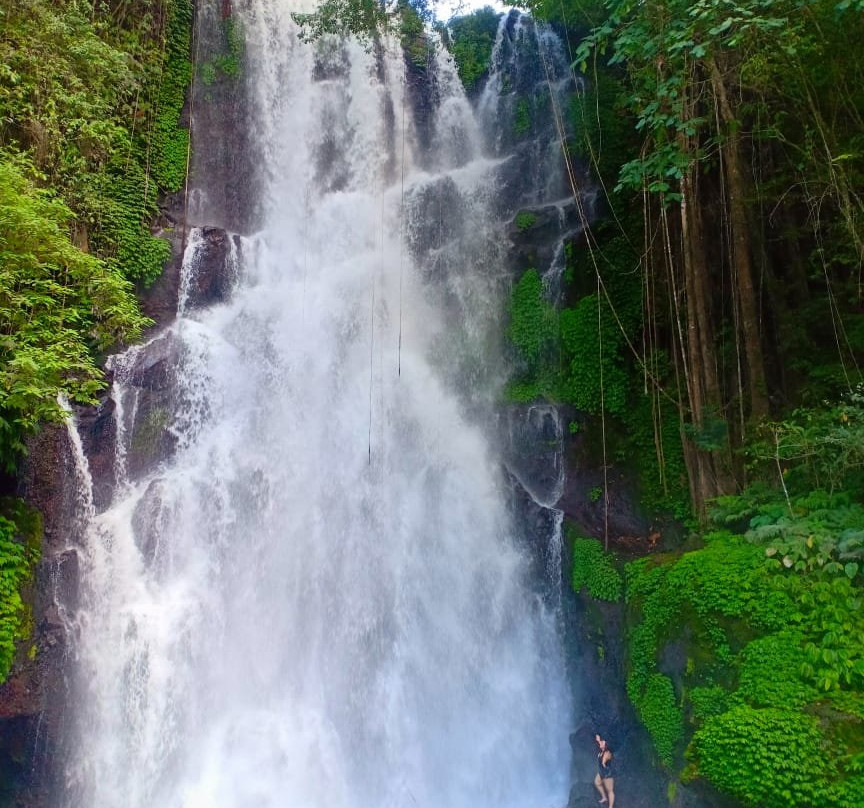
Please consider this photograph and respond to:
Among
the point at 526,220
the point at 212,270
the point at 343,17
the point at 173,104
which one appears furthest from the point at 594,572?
the point at 173,104

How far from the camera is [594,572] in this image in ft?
25.5

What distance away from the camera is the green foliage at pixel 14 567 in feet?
19.4

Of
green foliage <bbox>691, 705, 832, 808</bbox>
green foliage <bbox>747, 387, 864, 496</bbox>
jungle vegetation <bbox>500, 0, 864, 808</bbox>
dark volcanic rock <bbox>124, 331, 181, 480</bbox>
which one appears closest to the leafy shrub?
jungle vegetation <bbox>500, 0, 864, 808</bbox>

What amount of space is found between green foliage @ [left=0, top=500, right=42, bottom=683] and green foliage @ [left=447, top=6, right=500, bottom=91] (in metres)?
9.88

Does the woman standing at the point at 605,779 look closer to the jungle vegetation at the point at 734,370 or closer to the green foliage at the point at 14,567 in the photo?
the jungle vegetation at the point at 734,370

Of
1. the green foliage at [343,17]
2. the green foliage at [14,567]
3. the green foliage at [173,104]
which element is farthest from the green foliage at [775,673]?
the green foliage at [343,17]

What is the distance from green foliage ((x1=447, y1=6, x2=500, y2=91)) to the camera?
11672 mm

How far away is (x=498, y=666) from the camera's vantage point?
7.92 m

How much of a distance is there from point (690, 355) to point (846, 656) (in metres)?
3.73

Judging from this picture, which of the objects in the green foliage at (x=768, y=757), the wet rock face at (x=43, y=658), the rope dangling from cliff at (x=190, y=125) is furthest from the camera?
the rope dangling from cliff at (x=190, y=125)

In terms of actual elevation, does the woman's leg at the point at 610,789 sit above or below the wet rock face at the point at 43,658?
below

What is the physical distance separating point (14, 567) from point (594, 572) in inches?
249

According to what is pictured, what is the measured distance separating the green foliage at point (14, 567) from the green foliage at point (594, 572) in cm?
607

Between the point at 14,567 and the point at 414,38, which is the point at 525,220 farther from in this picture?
the point at 14,567
